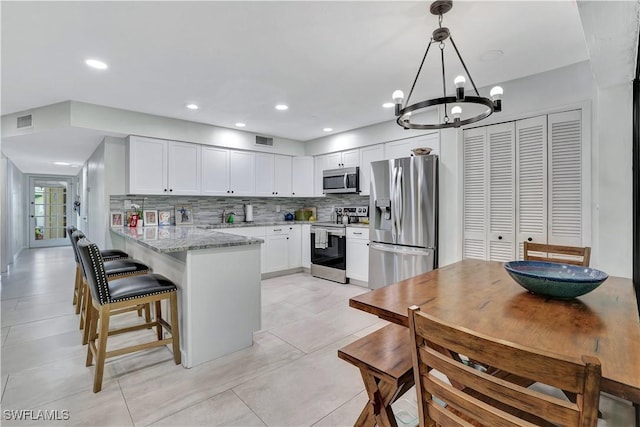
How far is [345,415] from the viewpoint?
1.77 m

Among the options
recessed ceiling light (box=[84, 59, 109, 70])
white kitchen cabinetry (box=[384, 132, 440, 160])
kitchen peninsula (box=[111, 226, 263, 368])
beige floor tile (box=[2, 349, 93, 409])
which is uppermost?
recessed ceiling light (box=[84, 59, 109, 70])

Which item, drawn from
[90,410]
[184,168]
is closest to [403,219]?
[184,168]

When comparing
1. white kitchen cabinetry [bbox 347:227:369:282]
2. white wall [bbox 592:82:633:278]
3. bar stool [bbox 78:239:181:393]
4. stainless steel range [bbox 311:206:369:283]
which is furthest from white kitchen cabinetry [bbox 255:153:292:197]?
white wall [bbox 592:82:633:278]

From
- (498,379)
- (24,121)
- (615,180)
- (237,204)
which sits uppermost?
(24,121)

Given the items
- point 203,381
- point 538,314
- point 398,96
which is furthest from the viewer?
point 203,381

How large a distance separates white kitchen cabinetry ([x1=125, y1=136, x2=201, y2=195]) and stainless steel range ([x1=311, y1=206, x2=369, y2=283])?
81.4 inches

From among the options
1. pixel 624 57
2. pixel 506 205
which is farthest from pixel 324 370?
pixel 624 57

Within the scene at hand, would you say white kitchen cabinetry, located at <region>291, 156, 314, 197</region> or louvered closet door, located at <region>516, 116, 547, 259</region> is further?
white kitchen cabinetry, located at <region>291, 156, 314, 197</region>

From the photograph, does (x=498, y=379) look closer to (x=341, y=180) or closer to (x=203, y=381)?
(x=203, y=381)

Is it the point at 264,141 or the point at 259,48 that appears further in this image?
the point at 264,141

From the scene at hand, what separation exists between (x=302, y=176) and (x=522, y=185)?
3661 millimetres

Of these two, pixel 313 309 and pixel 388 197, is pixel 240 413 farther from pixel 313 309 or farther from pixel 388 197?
pixel 388 197

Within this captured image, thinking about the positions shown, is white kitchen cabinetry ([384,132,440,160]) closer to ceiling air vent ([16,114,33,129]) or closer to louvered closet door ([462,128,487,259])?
louvered closet door ([462,128,487,259])

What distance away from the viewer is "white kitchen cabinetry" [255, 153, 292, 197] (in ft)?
17.4
